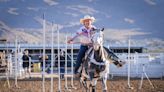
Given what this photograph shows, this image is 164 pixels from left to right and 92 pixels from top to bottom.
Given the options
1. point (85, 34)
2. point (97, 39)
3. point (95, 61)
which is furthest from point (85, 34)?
point (95, 61)

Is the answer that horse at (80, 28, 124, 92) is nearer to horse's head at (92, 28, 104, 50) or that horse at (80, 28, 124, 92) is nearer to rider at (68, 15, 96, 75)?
horse's head at (92, 28, 104, 50)

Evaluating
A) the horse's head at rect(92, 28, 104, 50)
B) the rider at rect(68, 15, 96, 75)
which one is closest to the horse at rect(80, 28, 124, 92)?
the horse's head at rect(92, 28, 104, 50)

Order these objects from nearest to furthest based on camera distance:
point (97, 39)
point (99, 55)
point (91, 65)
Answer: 1. point (97, 39)
2. point (99, 55)
3. point (91, 65)

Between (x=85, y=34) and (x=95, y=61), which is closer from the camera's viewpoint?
(x=95, y=61)

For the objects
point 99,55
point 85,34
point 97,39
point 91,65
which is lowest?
point 91,65

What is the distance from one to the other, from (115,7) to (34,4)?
7763mm

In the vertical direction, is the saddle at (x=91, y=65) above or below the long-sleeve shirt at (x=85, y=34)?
below

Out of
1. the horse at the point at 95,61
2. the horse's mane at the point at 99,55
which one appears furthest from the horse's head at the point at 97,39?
the horse's mane at the point at 99,55

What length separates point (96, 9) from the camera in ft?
139

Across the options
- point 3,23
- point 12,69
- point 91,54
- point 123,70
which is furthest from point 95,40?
point 3,23

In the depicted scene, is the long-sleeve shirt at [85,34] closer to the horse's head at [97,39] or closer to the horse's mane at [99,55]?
the horse's head at [97,39]

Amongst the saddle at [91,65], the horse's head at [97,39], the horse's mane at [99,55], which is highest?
the horse's head at [97,39]

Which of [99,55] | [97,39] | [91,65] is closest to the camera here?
[97,39]

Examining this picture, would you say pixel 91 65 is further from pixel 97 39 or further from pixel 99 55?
pixel 97 39
